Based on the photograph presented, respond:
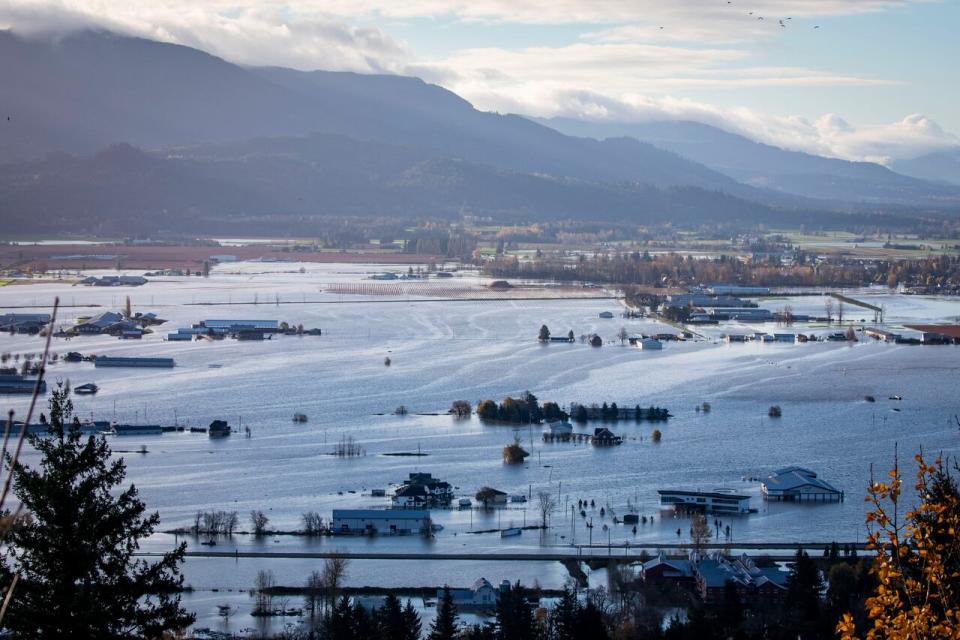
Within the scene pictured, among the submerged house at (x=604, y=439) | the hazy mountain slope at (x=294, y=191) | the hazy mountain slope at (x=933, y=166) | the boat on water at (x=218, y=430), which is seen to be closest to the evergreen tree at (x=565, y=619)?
the submerged house at (x=604, y=439)

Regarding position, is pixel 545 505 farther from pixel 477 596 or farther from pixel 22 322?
pixel 22 322

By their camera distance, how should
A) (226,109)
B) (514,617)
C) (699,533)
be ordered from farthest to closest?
(226,109)
(699,533)
(514,617)

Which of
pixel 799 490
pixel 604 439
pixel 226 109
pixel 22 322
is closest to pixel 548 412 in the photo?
pixel 604 439

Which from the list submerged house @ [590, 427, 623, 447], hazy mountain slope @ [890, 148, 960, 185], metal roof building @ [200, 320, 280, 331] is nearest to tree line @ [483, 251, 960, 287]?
metal roof building @ [200, 320, 280, 331]

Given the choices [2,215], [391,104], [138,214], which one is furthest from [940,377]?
[391,104]

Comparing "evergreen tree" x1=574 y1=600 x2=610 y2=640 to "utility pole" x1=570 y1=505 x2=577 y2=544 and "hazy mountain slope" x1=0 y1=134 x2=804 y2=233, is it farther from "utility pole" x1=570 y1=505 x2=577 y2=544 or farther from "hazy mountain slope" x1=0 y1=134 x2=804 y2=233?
"hazy mountain slope" x1=0 y1=134 x2=804 y2=233

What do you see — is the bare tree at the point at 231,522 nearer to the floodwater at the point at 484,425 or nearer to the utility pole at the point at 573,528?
the floodwater at the point at 484,425

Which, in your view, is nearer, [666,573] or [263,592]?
[263,592]
